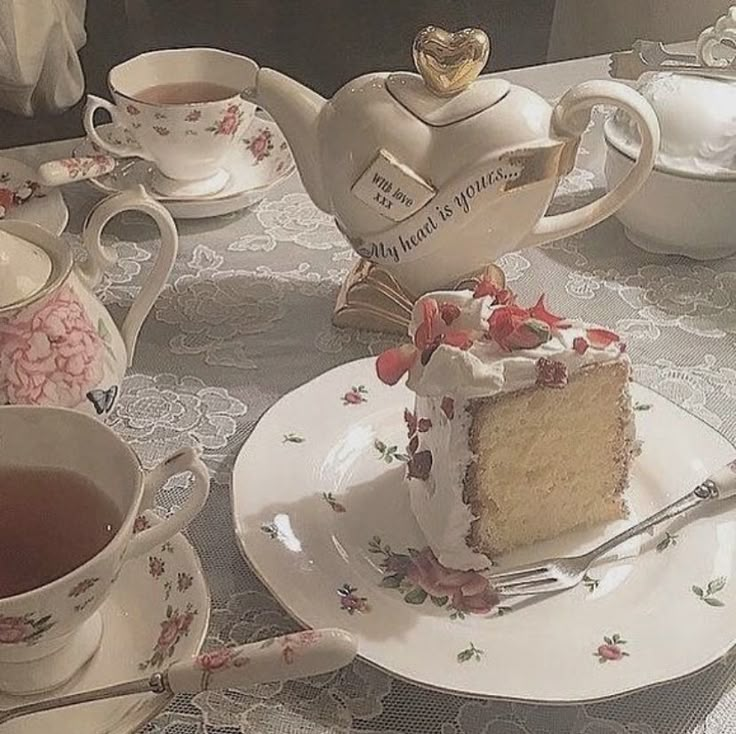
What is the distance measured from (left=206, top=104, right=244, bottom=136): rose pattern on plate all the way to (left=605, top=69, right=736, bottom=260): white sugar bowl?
1.17ft

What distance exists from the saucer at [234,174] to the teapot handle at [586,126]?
0.30 metres

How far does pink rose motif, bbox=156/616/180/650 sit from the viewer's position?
68 centimetres

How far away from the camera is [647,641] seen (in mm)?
706

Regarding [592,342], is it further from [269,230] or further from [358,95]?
[269,230]

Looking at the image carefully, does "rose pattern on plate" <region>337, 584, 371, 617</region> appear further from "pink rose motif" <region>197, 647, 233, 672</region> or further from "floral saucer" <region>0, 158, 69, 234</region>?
"floral saucer" <region>0, 158, 69, 234</region>

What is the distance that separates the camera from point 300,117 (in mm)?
965

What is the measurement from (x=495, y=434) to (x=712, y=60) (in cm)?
63

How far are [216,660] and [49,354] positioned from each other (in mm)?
295

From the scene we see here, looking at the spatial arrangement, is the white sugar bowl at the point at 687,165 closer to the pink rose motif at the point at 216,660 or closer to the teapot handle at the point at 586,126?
the teapot handle at the point at 586,126

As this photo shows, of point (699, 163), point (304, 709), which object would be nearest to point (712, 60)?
point (699, 163)

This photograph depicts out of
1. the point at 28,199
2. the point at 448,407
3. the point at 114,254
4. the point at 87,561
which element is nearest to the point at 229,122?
the point at 28,199

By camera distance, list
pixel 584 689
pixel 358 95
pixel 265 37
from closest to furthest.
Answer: pixel 584 689, pixel 358 95, pixel 265 37

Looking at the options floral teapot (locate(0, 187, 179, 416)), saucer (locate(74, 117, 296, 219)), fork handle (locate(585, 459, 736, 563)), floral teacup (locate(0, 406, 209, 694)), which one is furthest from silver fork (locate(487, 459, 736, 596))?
saucer (locate(74, 117, 296, 219))

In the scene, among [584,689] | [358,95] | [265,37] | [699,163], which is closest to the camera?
[584,689]
